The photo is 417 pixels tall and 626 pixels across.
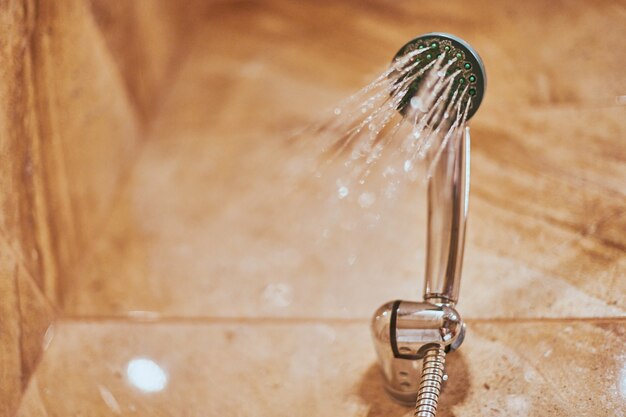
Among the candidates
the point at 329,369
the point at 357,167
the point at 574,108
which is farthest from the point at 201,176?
the point at 574,108

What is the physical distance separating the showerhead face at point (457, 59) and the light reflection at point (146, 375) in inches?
13.0

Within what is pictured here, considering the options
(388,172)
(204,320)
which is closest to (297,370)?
(204,320)

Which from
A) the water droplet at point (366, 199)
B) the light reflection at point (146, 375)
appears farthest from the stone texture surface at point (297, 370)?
the water droplet at point (366, 199)

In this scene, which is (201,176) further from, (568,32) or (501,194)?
(568,32)

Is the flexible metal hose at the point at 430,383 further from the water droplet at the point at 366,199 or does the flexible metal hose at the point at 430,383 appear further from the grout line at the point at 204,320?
the water droplet at the point at 366,199

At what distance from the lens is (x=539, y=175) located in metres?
0.69

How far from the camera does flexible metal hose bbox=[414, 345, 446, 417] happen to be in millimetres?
482

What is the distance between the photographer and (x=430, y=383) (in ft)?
1.61

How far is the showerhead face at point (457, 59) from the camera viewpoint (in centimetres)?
50

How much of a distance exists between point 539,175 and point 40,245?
48cm

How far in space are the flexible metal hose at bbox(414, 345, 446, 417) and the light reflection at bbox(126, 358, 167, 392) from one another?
23cm

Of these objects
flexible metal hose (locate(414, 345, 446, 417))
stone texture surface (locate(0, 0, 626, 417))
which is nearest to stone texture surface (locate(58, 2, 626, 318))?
stone texture surface (locate(0, 0, 626, 417))

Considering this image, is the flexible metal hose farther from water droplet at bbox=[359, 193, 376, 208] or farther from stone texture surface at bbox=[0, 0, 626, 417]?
water droplet at bbox=[359, 193, 376, 208]

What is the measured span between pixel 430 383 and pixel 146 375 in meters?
0.25
